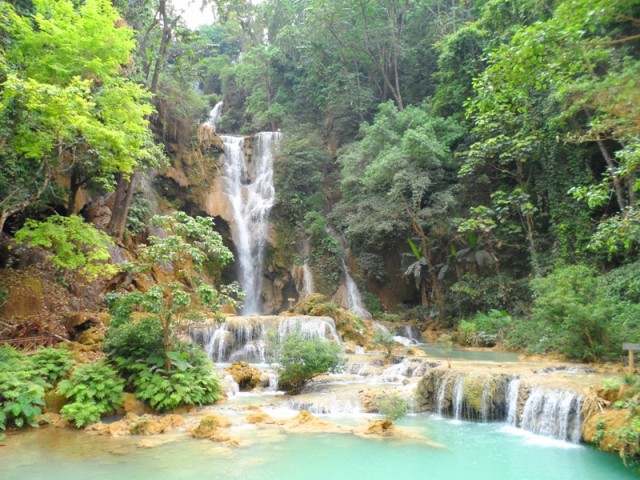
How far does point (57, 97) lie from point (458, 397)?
31.8 ft

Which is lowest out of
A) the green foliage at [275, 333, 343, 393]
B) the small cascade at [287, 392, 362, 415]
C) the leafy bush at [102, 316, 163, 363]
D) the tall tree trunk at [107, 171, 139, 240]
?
the small cascade at [287, 392, 362, 415]

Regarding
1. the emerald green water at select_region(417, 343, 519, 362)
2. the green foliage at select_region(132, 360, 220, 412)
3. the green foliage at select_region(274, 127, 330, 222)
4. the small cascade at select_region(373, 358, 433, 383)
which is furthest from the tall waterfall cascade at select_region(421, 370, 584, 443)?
the green foliage at select_region(274, 127, 330, 222)

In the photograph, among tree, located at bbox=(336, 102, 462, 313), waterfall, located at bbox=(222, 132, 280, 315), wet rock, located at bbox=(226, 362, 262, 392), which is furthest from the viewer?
waterfall, located at bbox=(222, 132, 280, 315)

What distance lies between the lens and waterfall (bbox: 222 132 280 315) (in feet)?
75.5

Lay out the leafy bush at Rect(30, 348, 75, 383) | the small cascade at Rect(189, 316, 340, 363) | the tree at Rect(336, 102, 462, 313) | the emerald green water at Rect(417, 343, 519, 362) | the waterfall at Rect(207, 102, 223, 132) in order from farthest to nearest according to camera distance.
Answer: the waterfall at Rect(207, 102, 223, 132) → the tree at Rect(336, 102, 462, 313) → the small cascade at Rect(189, 316, 340, 363) → the emerald green water at Rect(417, 343, 519, 362) → the leafy bush at Rect(30, 348, 75, 383)

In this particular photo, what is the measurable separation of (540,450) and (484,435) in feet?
3.27

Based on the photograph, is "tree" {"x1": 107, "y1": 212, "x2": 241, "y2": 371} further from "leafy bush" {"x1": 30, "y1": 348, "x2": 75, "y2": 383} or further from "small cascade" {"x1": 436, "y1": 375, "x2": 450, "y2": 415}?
"small cascade" {"x1": 436, "y1": 375, "x2": 450, "y2": 415}

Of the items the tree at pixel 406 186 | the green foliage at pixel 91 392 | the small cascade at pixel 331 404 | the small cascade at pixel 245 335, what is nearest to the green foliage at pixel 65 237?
the green foliage at pixel 91 392

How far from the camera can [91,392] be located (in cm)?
857

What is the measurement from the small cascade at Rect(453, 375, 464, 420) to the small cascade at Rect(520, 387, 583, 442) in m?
1.14

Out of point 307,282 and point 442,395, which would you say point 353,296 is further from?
point 442,395

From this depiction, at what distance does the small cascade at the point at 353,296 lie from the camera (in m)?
22.5

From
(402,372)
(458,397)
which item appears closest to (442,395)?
(458,397)

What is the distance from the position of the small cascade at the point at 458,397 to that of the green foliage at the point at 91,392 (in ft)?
21.2
